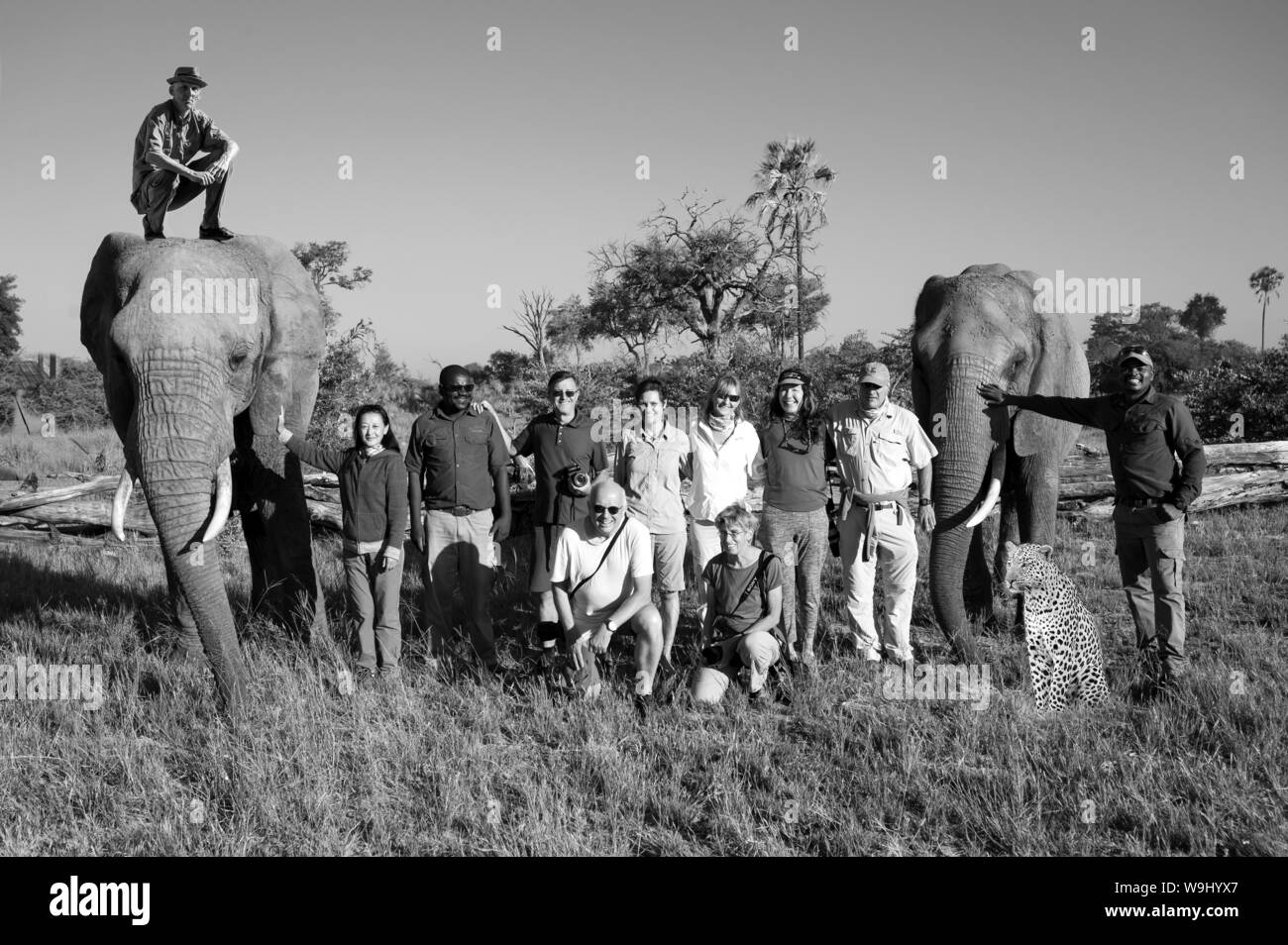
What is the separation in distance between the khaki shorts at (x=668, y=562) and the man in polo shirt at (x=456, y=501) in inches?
46.7

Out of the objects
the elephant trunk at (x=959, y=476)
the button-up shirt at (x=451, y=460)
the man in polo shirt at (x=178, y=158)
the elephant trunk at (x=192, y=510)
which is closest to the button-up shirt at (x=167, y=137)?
the man in polo shirt at (x=178, y=158)

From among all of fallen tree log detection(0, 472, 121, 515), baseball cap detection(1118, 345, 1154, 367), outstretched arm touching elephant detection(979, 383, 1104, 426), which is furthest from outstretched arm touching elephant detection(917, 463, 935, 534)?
fallen tree log detection(0, 472, 121, 515)

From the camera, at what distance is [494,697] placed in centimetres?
610

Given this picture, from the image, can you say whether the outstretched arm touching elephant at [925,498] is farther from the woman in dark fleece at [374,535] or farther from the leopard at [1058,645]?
the woman in dark fleece at [374,535]

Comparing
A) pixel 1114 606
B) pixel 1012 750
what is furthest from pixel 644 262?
pixel 1012 750

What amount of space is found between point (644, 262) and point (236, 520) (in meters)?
27.3

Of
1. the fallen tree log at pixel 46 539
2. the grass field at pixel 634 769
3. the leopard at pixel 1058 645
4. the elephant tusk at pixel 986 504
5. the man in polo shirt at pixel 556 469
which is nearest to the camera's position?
the grass field at pixel 634 769

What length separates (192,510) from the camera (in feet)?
18.2

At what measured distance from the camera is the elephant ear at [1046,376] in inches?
309

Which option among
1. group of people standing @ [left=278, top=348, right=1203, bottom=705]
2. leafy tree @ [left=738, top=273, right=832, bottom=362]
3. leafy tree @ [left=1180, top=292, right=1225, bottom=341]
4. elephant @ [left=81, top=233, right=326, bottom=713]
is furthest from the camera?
leafy tree @ [left=1180, top=292, right=1225, bottom=341]

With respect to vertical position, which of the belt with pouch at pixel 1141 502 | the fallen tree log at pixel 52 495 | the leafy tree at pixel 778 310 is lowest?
the belt with pouch at pixel 1141 502

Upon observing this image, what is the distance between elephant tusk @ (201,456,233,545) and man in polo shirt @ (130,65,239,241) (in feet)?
6.49

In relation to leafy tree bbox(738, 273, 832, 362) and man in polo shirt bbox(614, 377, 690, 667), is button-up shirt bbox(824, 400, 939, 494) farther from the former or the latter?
leafy tree bbox(738, 273, 832, 362)

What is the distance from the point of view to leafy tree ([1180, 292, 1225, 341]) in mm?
89000
